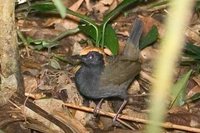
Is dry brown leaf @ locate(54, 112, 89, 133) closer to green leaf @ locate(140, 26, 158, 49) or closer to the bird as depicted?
the bird

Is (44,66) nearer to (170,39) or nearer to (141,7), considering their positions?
(141,7)

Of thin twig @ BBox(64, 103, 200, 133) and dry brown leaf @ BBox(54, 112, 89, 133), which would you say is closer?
dry brown leaf @ BBox(54, 112, 89, 133)

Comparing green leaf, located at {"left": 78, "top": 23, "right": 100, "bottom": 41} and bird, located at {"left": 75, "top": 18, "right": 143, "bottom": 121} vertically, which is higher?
green leaf, located at {"left": 78, "top": 23, "right": 100, "bottom": 41}

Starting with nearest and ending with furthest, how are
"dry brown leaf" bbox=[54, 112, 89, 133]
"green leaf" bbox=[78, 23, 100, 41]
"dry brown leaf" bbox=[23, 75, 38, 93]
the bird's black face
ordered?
1. "dry brown leaf" bbox=[54, 112, 89, 133]
2. the bird's black face
3. "dry brown leaf" bbox=[23, 75, 38, 93]
4. "green leaf" bbox=[78, 23, 100, 41]

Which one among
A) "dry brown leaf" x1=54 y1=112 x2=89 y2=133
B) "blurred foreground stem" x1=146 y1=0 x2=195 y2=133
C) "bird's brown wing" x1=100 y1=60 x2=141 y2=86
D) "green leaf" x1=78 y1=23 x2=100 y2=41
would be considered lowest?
"dry brown leaf" x1=54 y1=112 x2=89 y2=133

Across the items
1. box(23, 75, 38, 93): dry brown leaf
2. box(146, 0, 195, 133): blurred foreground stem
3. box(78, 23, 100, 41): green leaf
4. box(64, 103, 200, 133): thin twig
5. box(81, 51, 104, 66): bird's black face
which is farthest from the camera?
box(78, 23, 100, 41): green leaf

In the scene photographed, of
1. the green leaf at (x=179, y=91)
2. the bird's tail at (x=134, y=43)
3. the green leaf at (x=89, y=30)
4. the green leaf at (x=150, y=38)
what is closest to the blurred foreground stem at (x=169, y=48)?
the green leaf at (x=179, y=91)

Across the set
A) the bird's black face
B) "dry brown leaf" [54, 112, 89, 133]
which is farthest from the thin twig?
the bird's black face
